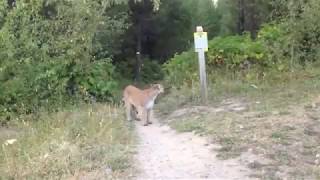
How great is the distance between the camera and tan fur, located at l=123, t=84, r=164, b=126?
1138 cm

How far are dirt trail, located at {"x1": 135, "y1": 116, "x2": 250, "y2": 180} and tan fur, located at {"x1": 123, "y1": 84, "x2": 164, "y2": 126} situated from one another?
1766 millimetres

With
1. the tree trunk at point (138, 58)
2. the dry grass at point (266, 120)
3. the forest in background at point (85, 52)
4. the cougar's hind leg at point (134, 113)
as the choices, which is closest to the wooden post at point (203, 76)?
the dry grass at point (266, 120)

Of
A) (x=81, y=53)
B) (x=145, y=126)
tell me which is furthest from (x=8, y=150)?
(x=81, y=53)

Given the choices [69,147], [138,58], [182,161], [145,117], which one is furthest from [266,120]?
[138,58]

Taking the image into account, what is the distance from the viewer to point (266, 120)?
32.3 feet

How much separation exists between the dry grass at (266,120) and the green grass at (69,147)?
1.31 metres

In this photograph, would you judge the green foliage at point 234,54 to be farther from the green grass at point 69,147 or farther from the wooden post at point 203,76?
the green grass at point 69,147

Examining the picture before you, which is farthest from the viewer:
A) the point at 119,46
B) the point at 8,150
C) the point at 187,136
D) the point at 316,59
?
the point at 119,46

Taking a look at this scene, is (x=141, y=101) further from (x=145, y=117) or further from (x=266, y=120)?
(x=266, y=120)

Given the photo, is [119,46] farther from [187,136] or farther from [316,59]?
[187,136]

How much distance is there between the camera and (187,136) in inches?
367

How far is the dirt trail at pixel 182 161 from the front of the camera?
7.08 meters

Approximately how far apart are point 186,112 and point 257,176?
16.2 feet

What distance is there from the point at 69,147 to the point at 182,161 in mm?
1623
